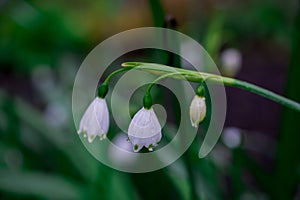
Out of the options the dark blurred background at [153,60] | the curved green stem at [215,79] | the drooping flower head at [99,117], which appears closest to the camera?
the curved green stem at [215,79]

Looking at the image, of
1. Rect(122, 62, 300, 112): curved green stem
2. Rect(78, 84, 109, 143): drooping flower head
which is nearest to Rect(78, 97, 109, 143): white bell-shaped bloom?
Rect(78, 84, 109, 143): drooping flower head

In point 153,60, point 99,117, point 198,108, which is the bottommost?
point 198,108

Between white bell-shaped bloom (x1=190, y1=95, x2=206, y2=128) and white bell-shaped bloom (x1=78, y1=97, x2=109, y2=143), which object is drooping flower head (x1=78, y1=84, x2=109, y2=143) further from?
white bell-shaped bloom (x1=190, y1=95, x2=206, y2=128)

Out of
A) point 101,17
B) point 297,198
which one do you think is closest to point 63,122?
point 297,198

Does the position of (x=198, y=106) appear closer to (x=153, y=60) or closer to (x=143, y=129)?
(x=143, y=129)

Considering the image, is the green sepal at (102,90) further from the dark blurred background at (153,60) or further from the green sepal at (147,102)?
the dark blurred background at (153,60)

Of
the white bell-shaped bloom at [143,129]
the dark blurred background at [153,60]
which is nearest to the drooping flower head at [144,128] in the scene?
the white bell-shaped bloom at [143,129]

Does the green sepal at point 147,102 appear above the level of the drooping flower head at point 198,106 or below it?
above

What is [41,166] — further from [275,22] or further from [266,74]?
[275,22]

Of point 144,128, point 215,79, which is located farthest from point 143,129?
point 215,79
